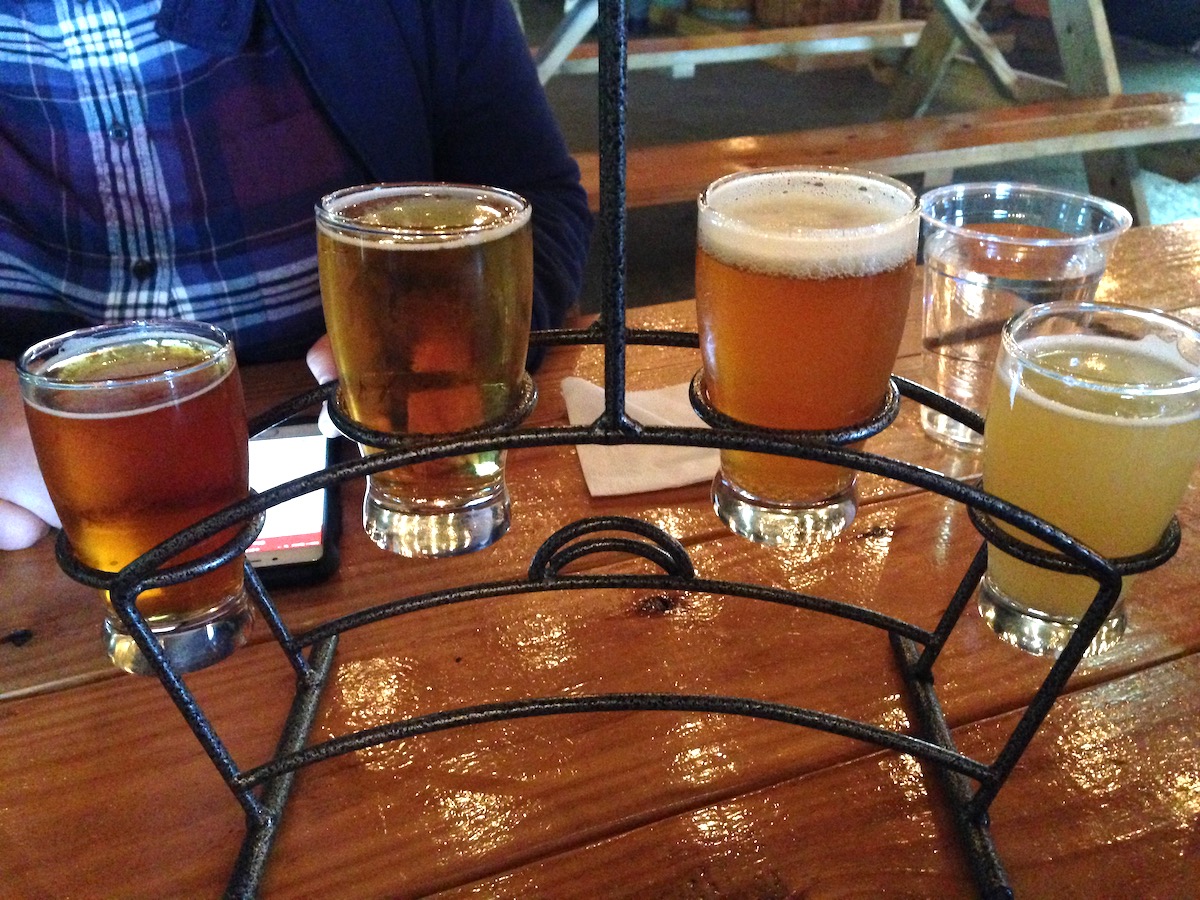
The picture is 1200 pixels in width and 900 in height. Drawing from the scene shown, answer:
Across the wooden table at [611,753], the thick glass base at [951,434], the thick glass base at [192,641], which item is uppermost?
the thick glass base at [192,641]

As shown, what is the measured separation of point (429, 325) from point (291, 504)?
11.8 inches

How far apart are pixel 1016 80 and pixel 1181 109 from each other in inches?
45.9

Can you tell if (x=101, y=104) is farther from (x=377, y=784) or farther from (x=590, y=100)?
(x=590, y=100)

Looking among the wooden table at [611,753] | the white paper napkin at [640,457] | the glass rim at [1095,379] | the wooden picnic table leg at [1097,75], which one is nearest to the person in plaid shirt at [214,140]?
the white paper napkin at [640,457]

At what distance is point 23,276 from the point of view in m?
0.92

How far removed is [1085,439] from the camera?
37 centimetres

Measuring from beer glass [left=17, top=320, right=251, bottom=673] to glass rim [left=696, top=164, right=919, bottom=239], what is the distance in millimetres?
224

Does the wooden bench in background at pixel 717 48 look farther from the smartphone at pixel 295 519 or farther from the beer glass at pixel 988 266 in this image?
the smartphone at pixel 295 519

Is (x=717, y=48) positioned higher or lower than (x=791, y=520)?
higher

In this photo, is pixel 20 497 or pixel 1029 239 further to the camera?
pixel 1029 239

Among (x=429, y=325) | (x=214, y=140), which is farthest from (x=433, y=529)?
(x=214, y=140)

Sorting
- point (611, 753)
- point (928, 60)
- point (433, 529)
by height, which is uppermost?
point (928, 60)

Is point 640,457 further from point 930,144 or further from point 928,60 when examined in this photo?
point 928,60

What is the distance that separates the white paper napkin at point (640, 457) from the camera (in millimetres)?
676
